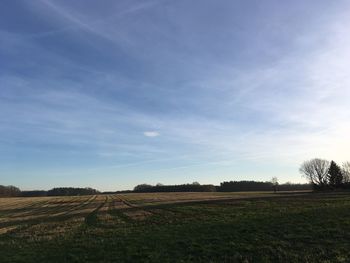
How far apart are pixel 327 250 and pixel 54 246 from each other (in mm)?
13937

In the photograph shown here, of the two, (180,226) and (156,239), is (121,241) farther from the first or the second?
(180,226)

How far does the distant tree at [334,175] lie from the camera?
97175mm

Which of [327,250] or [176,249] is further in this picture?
[176,249]

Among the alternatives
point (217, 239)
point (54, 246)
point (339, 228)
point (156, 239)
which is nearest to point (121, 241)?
point (156, 239)

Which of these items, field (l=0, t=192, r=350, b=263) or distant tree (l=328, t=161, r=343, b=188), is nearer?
field (l=0, t=192, r=350, b=263)

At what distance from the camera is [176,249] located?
16594 mm

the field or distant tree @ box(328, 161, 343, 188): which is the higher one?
distant tree @ box(328, 161, 343, 188)

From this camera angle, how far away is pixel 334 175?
98.5 meters

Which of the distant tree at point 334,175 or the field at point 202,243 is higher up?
the distant tree at point 334,175

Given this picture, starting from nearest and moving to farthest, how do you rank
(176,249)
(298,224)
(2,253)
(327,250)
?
1. (327,250)
2. (176,249)
3. (2,253)
4. (298,224)

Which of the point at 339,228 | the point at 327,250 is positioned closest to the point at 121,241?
the point at 327,250

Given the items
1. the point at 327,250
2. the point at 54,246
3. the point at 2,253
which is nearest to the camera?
the point at 327,250

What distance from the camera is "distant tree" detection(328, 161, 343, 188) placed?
9718 centimetres

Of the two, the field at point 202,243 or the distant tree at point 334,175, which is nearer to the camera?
the field at point 202,243
